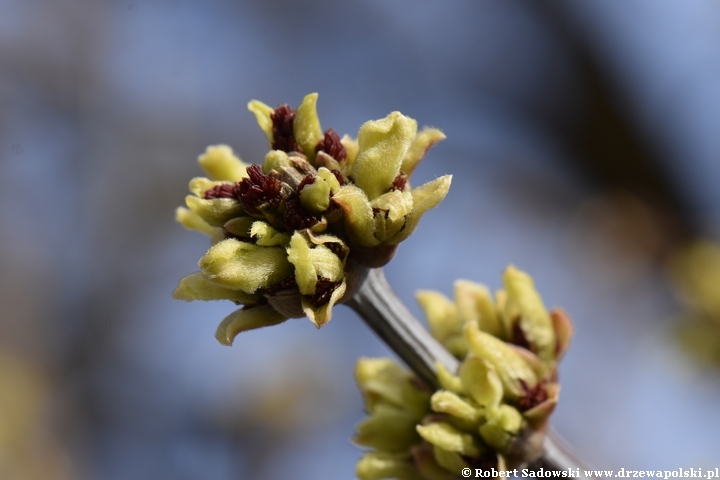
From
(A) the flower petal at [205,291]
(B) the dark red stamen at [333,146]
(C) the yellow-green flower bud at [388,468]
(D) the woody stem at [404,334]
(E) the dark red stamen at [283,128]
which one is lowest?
(C) the yellow-green flower bud at [388,468]

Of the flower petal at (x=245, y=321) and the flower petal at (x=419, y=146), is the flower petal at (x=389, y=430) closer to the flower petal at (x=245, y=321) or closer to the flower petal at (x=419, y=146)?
the flower petal at (x=245, y=321)

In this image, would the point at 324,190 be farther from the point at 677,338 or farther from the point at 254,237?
the point at 677,338

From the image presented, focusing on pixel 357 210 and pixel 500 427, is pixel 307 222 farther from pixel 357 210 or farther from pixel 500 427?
pixel 500 427

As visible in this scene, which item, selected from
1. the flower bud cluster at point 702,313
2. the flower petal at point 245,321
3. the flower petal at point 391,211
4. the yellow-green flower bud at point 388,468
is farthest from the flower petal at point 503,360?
the flower bud cluster at point 702,313

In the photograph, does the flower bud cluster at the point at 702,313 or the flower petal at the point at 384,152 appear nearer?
the flower petal at the point at 384,152

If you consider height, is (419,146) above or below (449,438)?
Result: above

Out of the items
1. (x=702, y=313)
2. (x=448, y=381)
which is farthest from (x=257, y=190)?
(x=702, y=313)

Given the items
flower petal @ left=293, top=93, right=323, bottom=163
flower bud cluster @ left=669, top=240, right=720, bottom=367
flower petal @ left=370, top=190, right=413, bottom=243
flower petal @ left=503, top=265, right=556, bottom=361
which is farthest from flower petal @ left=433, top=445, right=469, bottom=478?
flower bud cluster @ left=669, top=240, right=720, bottom=367
